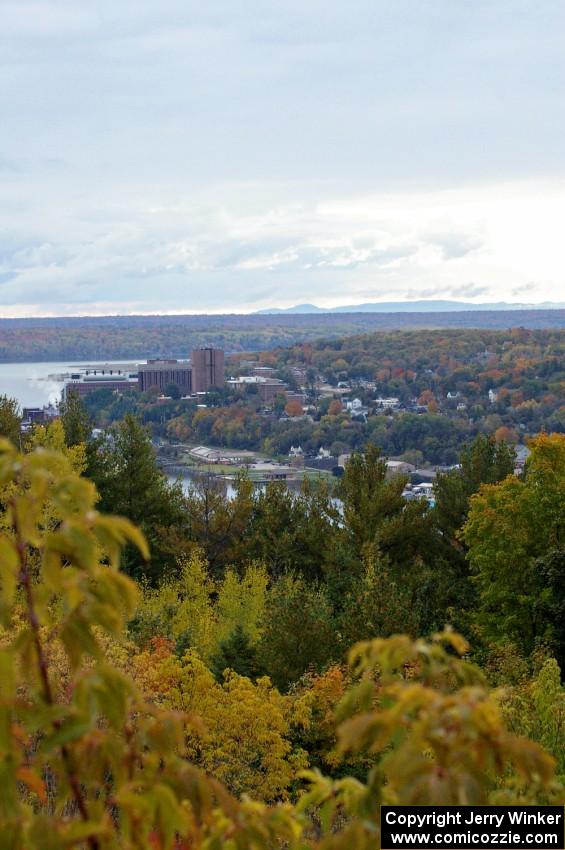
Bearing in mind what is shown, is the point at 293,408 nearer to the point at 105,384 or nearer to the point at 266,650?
the point at 105,384

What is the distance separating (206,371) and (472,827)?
13144cm

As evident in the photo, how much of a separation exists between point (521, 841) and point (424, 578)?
2415cm

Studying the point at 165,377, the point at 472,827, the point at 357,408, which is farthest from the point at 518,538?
the point at 165,377

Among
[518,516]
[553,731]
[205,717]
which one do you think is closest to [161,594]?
[518,516]

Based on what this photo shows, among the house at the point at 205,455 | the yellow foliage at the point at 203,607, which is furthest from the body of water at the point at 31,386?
the yellow foliage at the point at 203,607

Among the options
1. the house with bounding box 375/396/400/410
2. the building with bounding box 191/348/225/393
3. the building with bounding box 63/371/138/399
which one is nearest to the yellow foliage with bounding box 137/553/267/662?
the house with bounding box 375/396/400/410

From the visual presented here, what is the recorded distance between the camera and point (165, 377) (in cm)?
13112

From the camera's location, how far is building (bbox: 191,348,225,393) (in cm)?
13300

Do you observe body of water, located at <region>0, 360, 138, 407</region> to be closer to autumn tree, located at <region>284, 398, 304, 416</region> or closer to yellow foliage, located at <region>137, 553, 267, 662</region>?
autumn tree, located at <region>284, 398, 304, 416</region>

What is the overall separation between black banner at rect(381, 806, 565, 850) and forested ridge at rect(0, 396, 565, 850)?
0.07 meters

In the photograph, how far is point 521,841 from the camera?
10.5ft

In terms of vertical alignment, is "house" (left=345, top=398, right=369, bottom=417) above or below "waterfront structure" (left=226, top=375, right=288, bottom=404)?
below

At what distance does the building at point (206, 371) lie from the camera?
436 feet

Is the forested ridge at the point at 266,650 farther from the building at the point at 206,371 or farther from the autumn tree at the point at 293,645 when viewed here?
the building at the point at 206,371
